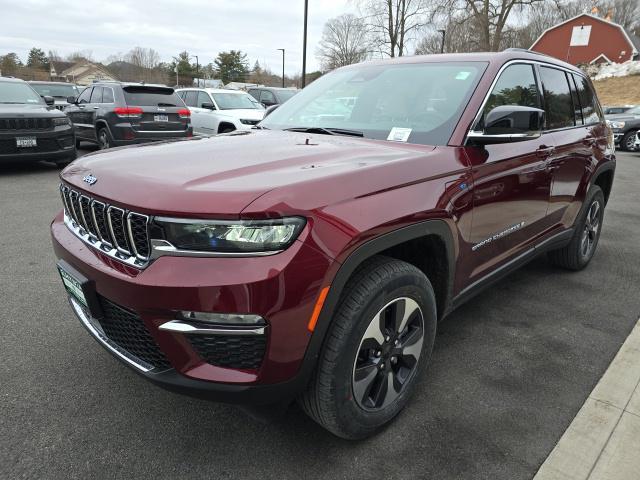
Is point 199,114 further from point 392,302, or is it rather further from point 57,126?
point 392,302

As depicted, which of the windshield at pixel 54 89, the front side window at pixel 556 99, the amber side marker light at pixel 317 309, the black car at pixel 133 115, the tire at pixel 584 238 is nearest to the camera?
the amber side marker light at pixel 317 309

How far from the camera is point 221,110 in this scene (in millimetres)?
11461

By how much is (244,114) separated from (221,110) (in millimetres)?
740

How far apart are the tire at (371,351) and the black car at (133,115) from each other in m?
8.68

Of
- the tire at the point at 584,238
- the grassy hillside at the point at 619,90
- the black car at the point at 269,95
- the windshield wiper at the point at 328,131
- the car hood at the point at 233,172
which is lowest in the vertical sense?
the tire at the point at 584,238

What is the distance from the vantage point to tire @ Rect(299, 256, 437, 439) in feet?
6.05

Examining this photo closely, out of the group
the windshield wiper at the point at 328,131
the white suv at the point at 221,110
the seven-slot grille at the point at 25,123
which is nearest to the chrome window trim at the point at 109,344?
the windshield wiper at the point at 328,131

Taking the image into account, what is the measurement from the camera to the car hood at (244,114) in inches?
432

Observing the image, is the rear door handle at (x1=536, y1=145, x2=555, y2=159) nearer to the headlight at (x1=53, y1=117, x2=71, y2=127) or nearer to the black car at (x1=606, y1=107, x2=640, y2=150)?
the headlight at (x1=53, y1=117, x2=71, y2=127)

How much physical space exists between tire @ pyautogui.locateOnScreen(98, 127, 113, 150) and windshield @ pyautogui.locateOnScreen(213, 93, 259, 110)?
9.22ft

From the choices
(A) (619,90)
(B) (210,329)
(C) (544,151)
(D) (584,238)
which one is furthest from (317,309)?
(A) (619,90)

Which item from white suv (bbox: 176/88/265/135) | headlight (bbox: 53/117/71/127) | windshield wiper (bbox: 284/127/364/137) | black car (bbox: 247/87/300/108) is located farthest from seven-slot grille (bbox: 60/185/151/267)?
black car (bbox: 247/87/300/108)

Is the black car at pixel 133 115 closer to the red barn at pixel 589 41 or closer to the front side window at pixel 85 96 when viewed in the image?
the front side window at pixel 85 96

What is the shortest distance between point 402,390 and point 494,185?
1215 millimetres
